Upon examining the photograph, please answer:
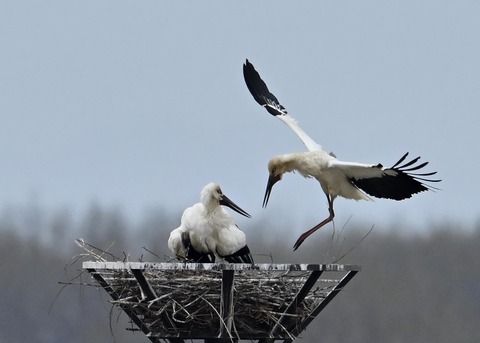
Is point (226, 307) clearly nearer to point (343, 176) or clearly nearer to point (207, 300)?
point (207, 300)

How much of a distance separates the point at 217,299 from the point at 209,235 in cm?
93

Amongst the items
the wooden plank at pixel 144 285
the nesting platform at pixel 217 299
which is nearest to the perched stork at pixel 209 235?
the nesting platform at pixel 217 299

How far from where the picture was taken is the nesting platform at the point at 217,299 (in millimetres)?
9250

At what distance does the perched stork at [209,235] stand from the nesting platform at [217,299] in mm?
596

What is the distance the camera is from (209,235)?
1020 cm

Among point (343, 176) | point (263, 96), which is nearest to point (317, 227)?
point (343, 176)

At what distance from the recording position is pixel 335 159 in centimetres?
1077

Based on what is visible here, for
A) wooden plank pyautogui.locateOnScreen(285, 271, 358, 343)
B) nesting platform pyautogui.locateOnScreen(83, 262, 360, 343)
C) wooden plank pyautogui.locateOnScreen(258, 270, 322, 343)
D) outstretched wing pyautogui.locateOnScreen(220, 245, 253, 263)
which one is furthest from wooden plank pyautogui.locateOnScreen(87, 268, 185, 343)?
outstretched wing pyautogui.locateOnScreen(220, 245, 253, 263)

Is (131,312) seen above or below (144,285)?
below

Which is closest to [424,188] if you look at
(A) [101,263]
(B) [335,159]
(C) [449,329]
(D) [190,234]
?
(B) [335,159]

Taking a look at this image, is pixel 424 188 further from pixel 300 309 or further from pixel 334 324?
pixel 334 324

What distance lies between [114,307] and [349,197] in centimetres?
198

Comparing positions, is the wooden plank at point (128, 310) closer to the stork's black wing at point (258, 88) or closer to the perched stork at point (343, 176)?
the perched stork at point (343, 176)

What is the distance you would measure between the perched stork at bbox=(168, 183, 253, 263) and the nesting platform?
0.60m
